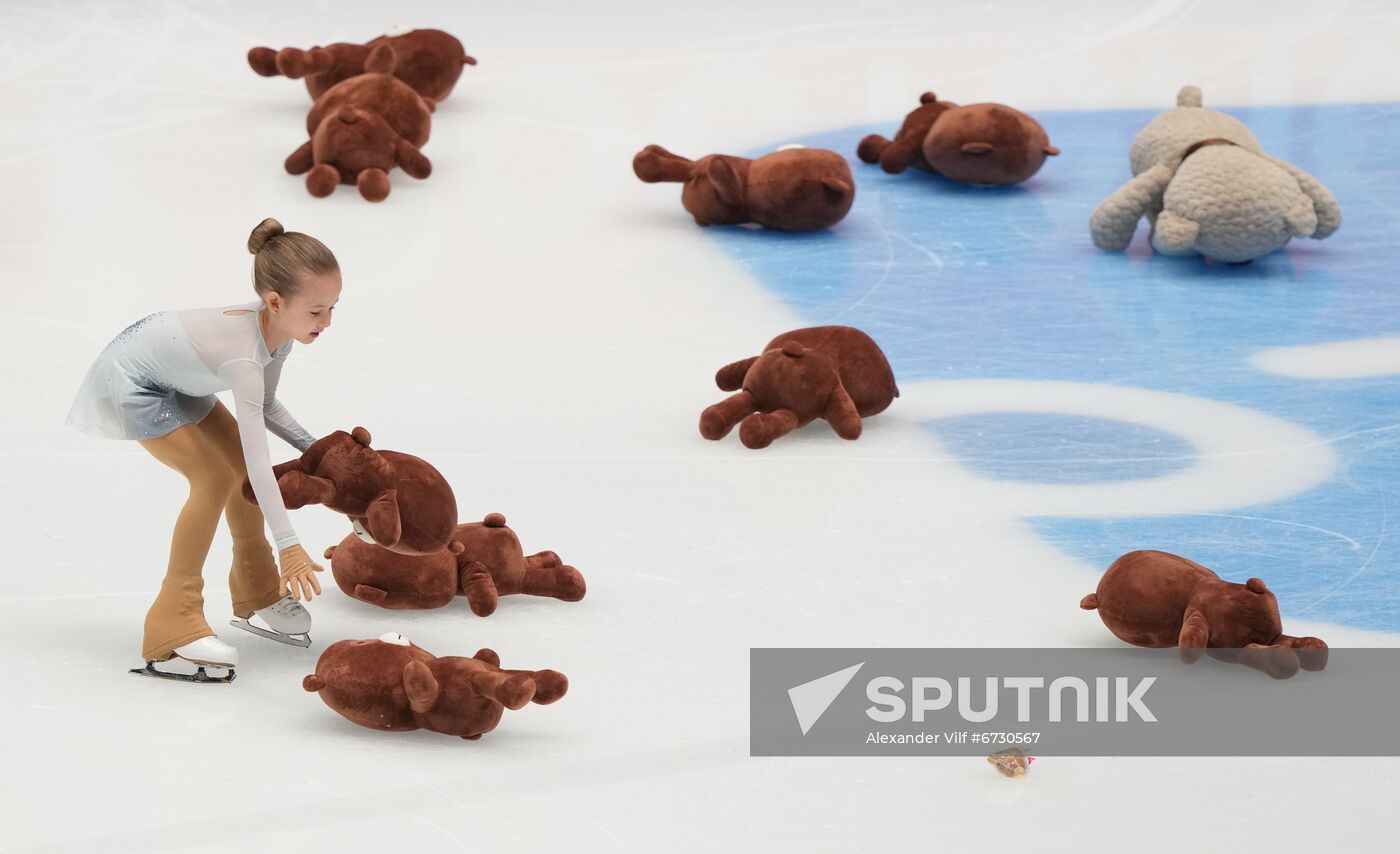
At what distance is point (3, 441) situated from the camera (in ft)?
11.0

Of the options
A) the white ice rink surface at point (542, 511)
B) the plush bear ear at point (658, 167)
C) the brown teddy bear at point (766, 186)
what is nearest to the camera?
the white ice rink surface at point (542, 511)

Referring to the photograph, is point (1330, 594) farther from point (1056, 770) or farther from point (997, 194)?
point (997, 194)

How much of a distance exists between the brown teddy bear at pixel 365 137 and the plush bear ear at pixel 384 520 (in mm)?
2786

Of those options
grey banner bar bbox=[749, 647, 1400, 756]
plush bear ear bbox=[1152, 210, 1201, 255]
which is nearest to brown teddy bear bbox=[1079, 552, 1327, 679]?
grey banner bar bbox=[749, 647, 1400, 756]

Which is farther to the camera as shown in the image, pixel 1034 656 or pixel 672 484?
pixel 672 484

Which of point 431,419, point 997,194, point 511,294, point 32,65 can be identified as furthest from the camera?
point 32,65

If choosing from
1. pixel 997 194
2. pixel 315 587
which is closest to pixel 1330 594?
pixel 315 587

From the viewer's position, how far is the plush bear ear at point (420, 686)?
7.49ft

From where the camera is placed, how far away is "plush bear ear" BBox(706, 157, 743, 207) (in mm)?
4852

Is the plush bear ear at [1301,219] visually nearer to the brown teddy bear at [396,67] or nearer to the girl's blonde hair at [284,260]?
the brown teddy bear at [396,67]

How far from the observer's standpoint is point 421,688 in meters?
2.29

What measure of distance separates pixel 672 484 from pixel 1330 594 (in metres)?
1.13

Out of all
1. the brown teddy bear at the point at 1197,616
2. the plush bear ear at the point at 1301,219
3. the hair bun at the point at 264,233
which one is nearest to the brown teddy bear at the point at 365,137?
the plush bear ear at the point at 1301,219

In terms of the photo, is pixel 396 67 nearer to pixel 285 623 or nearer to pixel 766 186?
pixel 766 186
